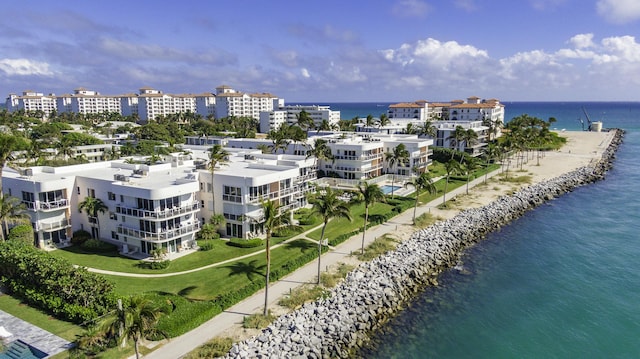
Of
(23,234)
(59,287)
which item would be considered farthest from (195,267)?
(23,234)

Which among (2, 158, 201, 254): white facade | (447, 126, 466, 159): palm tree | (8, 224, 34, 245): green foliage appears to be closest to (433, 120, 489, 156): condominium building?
(447, 126, 466, 159): palm tree

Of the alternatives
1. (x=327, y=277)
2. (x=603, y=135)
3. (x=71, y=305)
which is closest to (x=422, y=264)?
(x=327, y=277)

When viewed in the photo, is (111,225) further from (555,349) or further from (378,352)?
(555,349)

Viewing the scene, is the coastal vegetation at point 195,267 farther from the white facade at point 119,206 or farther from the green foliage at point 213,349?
the green foliage at point 213,349

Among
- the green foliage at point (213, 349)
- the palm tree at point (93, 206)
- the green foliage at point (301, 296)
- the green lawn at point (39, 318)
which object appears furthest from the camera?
the palm tree at point (93, 206)

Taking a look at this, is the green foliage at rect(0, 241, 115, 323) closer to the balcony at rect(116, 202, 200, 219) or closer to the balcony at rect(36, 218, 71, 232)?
the balcony at rect(116, 202, 200, 219)

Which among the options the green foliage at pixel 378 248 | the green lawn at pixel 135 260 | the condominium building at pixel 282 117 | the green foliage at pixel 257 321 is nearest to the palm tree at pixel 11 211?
the green lawn at pixel 135 260
